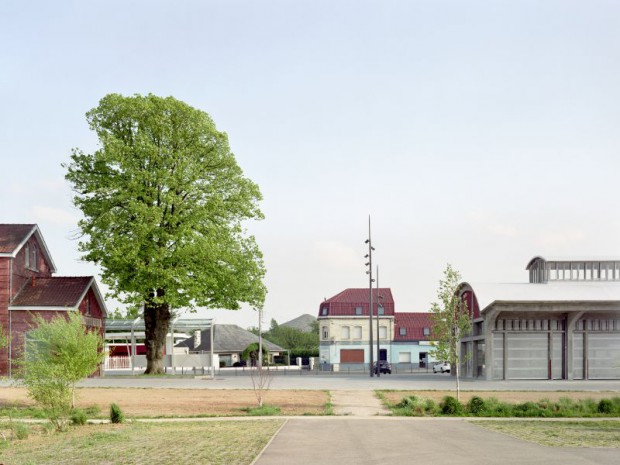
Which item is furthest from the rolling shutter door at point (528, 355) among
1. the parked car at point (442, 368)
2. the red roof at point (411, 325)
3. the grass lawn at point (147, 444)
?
the red roof at point (411, 325)

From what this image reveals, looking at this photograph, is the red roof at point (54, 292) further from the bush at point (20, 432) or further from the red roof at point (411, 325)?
the red roof at point (411, 325)

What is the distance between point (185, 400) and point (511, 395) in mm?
14313

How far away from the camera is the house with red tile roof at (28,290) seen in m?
50.5

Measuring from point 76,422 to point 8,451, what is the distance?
216 inches

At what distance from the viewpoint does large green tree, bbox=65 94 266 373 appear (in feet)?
165

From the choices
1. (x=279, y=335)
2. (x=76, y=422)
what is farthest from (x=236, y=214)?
(x=279, y=335)

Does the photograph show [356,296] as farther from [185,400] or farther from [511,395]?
[185,400]

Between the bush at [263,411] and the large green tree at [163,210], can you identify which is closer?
the bush at [263,411]

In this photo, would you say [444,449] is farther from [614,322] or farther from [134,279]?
[614,322]

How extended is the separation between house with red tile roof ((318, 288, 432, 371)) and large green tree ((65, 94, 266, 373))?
4142 centimetres

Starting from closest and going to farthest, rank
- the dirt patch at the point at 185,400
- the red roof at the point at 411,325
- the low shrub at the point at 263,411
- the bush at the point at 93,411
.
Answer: the bush at the point at 93,411
the low shrub at the point at 263,411
the dirt patch at the point at 185,400
the red roof at the point at 411,325

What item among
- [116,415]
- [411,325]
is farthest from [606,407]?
[411,325]

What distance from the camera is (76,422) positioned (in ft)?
79.4

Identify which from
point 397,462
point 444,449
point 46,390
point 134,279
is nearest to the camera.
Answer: point 397,462
